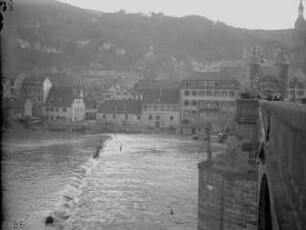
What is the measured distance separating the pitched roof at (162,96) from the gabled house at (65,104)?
Answer: 502 inches

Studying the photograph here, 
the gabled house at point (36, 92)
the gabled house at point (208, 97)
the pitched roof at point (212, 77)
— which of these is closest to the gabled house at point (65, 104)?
the gabled house at point (36, 92)

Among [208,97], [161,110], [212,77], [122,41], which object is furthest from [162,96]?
[122,41]

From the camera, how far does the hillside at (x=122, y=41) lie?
133m

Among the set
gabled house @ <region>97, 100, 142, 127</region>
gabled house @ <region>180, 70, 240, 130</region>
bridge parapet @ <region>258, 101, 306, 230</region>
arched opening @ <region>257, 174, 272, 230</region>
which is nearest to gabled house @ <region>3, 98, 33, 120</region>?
gabled house @ <region>97, 100, 142, 127</region>

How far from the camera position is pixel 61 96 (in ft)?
274

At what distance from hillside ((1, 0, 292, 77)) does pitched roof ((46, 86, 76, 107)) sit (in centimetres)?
3086

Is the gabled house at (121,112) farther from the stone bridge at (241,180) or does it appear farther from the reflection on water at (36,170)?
the stone bridge at (241,180)

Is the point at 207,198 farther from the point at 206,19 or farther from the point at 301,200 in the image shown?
the point at 206,19

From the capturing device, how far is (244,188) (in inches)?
542

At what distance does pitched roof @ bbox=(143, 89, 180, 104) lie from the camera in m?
77.8

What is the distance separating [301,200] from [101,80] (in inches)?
4697

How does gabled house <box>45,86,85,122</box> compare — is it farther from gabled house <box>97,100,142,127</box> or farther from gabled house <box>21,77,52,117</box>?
gabled house <box>97,100,142,127</box>

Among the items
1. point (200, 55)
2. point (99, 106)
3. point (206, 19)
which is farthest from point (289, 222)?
point (206, 19)

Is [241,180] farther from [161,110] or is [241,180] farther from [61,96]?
[61,96]
